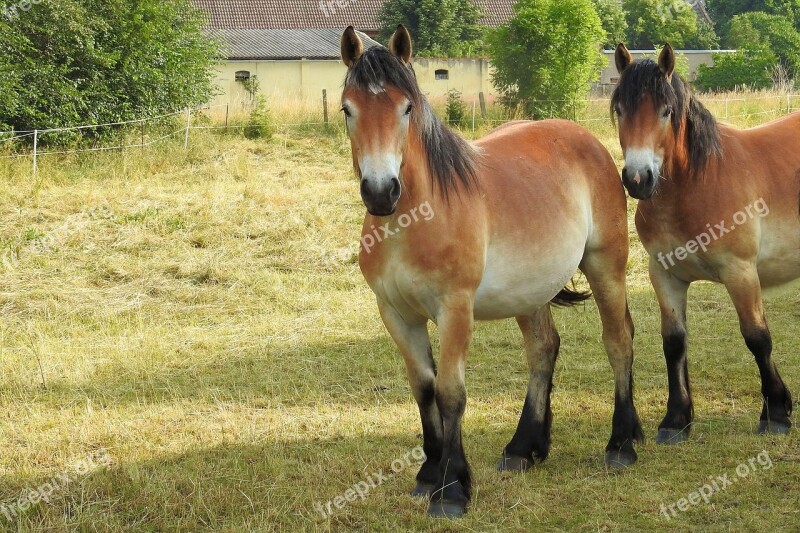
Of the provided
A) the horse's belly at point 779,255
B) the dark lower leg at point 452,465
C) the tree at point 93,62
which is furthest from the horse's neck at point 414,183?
the tree at point 93,62

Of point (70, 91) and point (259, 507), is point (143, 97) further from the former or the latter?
point (259, 507)

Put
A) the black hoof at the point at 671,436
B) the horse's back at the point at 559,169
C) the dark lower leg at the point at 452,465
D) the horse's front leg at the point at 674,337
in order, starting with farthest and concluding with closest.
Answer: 1. the horse's front leg at the point at 674,337
2. the black hoof at the point at 671,436
3. the horse's back at the point at 559,169
4. the dark lower leg at the point at 452,465

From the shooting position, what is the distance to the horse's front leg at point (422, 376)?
4.32 meters

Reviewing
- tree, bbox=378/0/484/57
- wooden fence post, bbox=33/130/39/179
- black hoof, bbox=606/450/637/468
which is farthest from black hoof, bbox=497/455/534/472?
tree, bbox=378/0/484/57

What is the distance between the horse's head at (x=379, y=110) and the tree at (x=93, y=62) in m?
12.0

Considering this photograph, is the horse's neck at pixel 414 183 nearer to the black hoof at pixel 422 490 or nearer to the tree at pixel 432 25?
the black hoof at pixel 422 490

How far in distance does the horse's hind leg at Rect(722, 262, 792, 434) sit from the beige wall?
81.3ft

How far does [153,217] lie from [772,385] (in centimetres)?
829

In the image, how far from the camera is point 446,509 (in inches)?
166

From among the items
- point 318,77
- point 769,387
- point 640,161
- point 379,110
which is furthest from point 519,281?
point 318,77

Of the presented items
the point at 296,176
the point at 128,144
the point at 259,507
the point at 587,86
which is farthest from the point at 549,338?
the point at 587,86

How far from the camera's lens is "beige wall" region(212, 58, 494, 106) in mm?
30281

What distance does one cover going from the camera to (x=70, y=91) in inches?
599

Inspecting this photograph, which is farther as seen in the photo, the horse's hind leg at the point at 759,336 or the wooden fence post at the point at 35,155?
the wooden fence post at the point at 35,155
